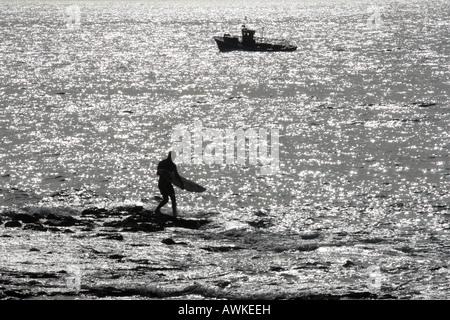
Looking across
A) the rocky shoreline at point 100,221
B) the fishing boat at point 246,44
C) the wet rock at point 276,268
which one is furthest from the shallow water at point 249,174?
the fishing boat at point 246,44

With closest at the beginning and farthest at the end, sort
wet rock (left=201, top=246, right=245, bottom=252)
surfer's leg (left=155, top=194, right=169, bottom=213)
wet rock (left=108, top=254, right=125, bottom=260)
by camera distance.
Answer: wet rock (left=108, top=254, right=125, bottom=260) < wet rock (left=201, top=246, right=245, bottom=252) < surfer's leg (left=155, top=194, right=169, bottom=213)

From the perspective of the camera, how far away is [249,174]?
39.2 m

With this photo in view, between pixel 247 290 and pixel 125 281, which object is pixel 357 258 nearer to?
pixel 247 290

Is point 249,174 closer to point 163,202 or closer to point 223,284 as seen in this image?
point 163,202

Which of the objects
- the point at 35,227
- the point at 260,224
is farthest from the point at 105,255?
the point at 260,224

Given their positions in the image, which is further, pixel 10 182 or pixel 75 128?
pixel 75 128

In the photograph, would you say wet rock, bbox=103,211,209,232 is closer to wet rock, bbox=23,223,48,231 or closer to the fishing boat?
wet rock, bbox=23,223,48,231

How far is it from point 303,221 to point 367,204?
458cm

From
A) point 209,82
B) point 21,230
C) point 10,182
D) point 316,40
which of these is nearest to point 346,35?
point 316,40

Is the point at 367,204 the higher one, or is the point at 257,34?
the point at 257,34

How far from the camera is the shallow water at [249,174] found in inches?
758

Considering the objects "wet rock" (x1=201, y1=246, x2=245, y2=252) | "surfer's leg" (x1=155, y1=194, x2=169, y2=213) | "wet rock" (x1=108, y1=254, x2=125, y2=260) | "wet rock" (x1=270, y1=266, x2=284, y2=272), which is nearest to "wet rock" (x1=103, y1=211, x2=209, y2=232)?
"surfer's leg" (x1=155, y1=194, x2=169, y2=213)

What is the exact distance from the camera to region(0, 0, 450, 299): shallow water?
19.2 meters

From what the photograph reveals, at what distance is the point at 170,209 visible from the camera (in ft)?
97.8
